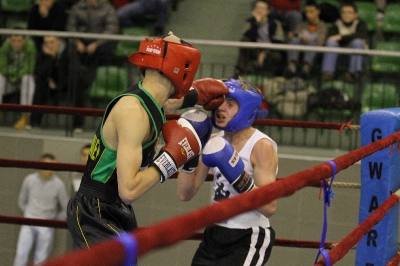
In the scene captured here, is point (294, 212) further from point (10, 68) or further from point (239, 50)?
point (10, 68)

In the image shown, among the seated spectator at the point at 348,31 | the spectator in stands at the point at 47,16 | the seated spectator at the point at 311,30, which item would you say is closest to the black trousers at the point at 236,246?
the seated spectator at the point at 348,31

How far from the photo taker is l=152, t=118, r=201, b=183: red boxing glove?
1990 mm

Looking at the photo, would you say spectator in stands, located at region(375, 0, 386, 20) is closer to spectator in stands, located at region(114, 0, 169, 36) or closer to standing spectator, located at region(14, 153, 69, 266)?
spectator in stands, located at region(114, 0, 169, 36)

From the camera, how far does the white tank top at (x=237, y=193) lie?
2.54m

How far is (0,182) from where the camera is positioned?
536 centimetres

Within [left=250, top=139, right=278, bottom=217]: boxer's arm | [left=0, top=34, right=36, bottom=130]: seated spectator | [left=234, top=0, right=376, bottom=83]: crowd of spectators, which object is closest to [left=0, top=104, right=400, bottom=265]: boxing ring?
[left=250, top=139, right=278, bottom=217]: boxer's arm

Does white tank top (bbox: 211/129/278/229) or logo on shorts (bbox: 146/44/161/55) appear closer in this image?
logo on shorts (bbox: 146/44/161/55)

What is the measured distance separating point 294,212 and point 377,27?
2.29 meters

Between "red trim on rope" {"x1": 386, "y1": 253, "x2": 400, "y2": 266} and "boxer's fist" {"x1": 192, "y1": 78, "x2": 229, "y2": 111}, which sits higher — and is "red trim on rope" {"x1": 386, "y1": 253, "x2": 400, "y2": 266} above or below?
below

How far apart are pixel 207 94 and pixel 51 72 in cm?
332

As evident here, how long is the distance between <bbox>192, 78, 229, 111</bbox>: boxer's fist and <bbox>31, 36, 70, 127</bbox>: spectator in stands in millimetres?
3181

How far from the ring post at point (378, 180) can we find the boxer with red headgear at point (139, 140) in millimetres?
772

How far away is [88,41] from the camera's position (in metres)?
5.56

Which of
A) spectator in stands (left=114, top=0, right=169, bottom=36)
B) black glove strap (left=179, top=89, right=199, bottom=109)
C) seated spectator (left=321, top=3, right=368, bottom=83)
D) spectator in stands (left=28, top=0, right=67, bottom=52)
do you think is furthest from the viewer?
spectator in stands (left=114, top=0, right=169, bottom=36)
